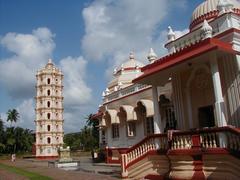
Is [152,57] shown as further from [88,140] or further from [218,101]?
[88,140]

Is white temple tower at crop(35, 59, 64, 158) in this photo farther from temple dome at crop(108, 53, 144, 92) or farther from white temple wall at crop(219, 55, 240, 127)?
white temple wall at crop(219, 55, 240, 127)

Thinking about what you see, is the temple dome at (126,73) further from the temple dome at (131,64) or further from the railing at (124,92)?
the railing at (124,92)

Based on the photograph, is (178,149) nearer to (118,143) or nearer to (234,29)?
(234,29)

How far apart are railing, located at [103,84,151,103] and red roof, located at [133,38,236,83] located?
6028 mm

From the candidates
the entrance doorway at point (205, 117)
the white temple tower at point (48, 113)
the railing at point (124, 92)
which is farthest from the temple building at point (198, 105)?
the white temple tower at point (48, 113)

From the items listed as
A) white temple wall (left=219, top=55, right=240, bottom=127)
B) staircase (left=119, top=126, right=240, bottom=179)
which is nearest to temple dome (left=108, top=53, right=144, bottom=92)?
staircase (left=119, top=126, right=240, bottom=179)

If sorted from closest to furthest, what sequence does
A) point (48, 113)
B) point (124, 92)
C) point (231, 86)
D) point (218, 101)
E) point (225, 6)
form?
point (218, 101), point (231, 86), point (225, 6), point (124, 92), point (48, 113)

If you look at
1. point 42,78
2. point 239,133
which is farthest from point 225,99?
point 42,78

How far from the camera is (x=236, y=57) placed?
10.6 m

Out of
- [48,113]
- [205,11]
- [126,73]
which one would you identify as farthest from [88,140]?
[205,11]

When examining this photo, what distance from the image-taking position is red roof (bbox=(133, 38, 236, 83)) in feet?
32.5

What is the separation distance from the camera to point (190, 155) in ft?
32.8

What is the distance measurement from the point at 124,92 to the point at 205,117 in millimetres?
8978

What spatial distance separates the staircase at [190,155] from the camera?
29.9 feet
